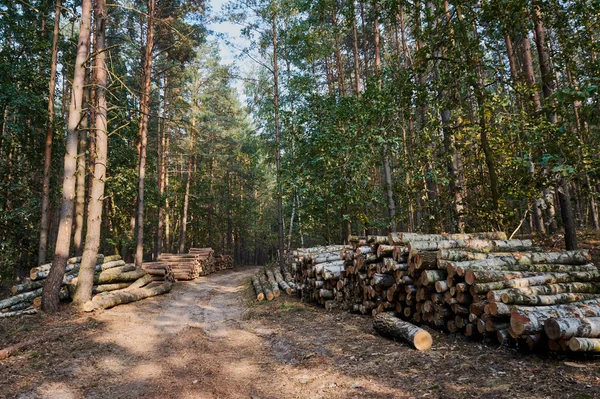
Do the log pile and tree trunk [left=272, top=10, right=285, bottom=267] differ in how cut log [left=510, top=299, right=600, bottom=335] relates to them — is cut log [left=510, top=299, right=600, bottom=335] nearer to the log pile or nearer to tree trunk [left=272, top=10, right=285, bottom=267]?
tree trunk [left=272, top=10, right=285, bottom=267]

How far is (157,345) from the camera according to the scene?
6652 mm

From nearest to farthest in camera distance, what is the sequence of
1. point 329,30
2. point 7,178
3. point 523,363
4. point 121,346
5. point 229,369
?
1. point 523,363
2. point 229,369
3. point 121,346
4. point 7,178
5. point 329,30

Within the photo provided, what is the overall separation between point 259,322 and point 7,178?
14.0 m

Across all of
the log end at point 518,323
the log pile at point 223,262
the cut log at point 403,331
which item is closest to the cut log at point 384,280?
the cut log at point 403,331

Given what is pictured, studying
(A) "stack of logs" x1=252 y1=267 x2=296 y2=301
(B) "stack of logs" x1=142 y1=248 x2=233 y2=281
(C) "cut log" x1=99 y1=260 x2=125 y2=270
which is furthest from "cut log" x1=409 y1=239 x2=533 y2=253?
(B) "stack of logs" x1=142 y1=248 x2=233 y2=281

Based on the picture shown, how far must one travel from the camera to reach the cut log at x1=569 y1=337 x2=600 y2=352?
4.23 m

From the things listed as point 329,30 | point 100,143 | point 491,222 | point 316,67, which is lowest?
point 491,222

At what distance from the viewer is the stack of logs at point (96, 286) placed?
955cm

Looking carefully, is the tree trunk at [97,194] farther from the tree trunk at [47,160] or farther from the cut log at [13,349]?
the tree trunk at [47,160]

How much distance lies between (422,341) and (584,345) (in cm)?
201

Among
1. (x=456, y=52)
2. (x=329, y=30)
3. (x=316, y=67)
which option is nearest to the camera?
(x=456, y=52)

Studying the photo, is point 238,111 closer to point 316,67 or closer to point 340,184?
point 316,67

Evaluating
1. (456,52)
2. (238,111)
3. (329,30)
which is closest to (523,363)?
(456,52)

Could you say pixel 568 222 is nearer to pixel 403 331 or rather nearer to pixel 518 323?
pixel 518 323
